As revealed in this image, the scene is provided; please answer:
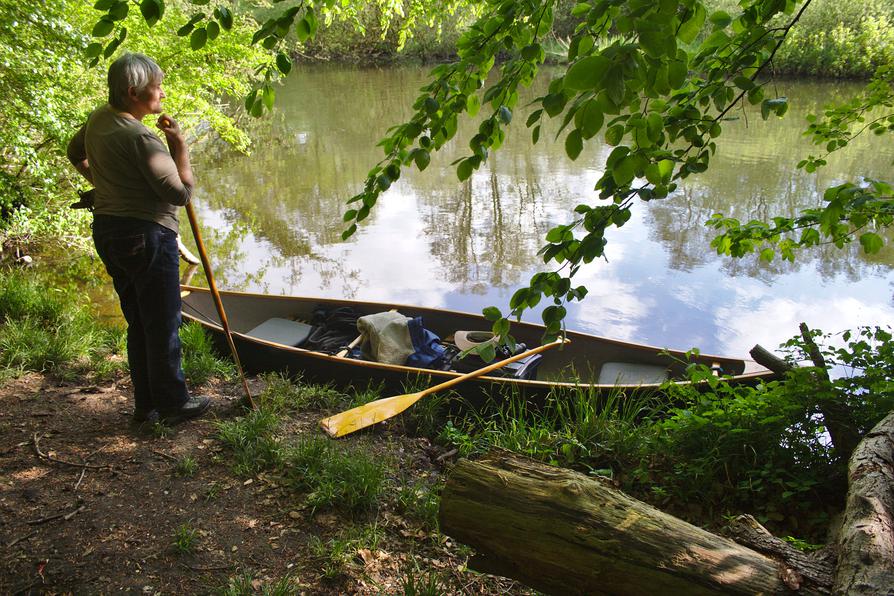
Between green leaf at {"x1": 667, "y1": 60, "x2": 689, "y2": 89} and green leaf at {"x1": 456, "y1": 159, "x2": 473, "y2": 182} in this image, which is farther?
green leaf at {"x1": 456, "y1": 159, "x2": 473, "y2": 182}

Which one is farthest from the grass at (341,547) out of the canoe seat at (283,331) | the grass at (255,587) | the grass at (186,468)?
the canoe seat at (283,331)

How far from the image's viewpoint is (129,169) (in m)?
2.81

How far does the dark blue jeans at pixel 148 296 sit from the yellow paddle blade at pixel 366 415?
0.83 meters

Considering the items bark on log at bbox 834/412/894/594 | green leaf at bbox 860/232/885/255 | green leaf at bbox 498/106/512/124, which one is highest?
green leaf at bbox 498/106/512/124

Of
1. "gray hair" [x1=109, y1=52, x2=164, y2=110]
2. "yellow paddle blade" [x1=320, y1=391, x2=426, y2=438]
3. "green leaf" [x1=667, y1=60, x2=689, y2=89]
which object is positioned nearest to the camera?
"green leaf" [x1=667, y1=60, x2=689, y2=89]

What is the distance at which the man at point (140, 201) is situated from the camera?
9.01ft

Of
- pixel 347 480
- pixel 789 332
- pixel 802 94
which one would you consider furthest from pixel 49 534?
pixel 802 94

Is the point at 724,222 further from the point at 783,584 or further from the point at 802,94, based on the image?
the point at 802,94

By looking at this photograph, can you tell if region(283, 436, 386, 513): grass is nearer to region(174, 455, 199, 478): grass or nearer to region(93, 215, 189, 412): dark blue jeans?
region(174, 455, 199, 478): grass

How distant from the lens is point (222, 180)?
11.3 m

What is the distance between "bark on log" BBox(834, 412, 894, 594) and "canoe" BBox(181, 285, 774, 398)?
176 centimetres

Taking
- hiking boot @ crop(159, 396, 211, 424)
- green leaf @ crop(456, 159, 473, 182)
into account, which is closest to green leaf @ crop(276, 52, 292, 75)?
green leaf @ crop(456, 159, 473, 182)

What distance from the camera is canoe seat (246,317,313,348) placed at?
5250 millimetres

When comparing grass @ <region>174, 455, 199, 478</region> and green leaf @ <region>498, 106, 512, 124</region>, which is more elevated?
green leaf @ <region>498, 106, 512, 124</region>
